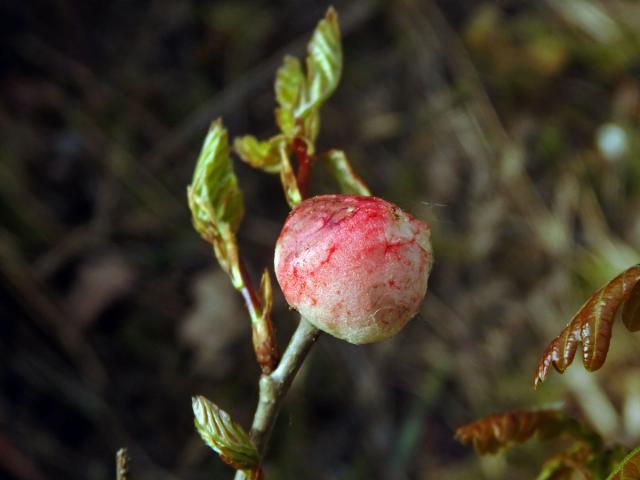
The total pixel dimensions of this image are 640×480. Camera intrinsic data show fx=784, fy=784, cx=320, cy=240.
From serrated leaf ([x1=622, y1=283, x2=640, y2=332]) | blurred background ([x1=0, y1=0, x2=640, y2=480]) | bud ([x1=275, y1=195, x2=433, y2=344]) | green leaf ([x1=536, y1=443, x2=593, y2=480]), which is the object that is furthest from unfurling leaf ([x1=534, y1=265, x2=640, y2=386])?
blurred background ([x1=0, y1=0, x2=640, y2=480])

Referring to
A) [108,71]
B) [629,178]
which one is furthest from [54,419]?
[629,178]

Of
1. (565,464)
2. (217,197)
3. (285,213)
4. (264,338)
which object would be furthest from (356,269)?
(285,213)

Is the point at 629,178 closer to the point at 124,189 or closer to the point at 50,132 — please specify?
the point at 124,189

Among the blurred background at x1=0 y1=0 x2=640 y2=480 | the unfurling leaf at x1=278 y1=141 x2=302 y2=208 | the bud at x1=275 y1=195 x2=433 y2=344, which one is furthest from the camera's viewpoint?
the blurred background at x1=0 y1=0 x2=640 y2=480

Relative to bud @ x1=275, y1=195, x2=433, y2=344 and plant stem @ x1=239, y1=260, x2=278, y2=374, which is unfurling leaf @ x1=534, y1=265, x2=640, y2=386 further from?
plant stem @ x1=239, y1=260, x2=278, y2=374

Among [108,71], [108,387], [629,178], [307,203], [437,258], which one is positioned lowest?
[629,178]

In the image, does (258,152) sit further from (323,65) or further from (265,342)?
(265,342)

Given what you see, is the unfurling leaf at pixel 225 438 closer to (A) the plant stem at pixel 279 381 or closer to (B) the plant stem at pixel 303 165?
(A) the plant stem at pixel 279 381
